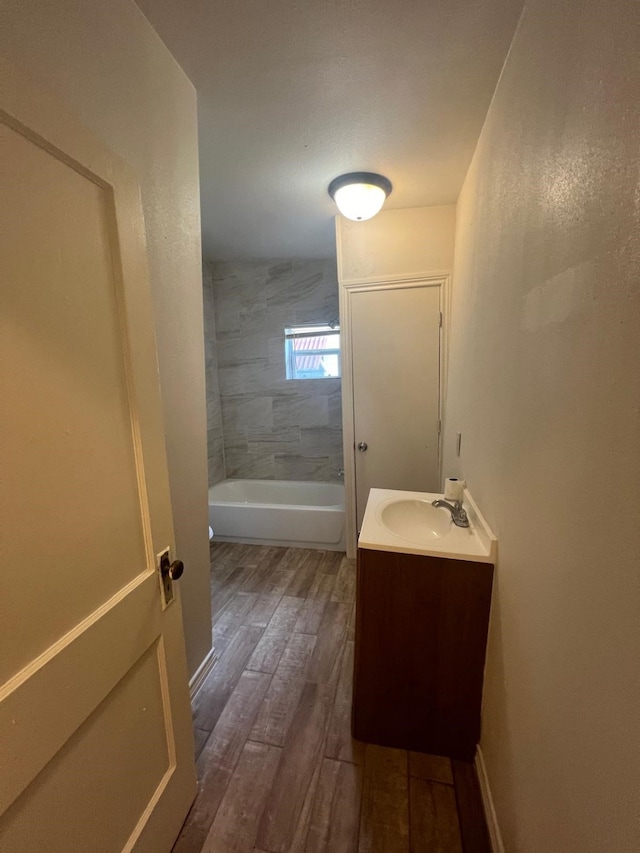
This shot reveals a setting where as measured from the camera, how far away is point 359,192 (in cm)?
194

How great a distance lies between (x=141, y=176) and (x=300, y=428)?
271 cm

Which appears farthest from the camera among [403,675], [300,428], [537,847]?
[300,428]

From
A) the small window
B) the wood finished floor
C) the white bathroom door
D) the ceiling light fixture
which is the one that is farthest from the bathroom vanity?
the small window

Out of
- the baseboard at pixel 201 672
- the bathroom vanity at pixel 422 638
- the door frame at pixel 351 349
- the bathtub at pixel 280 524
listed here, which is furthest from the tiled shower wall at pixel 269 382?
the bathroom vanity at pixel 422 638

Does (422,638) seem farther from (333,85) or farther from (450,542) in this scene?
(333,85)

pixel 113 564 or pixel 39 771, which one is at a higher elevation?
pixel 113 564

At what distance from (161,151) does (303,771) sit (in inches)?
89.9

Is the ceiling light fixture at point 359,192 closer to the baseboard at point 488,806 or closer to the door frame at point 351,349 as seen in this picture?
the door frame at point 351,349

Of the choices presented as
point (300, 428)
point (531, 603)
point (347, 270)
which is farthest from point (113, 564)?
point (300, 428)

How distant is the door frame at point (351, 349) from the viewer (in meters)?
2.40

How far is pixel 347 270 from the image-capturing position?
8.22 ft

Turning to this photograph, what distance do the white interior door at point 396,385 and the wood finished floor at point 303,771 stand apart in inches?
46.0

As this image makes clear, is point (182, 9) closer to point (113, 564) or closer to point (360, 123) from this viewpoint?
point (360, 123)

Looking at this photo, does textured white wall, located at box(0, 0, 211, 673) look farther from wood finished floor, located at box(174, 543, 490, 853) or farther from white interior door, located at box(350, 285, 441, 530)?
white interior door, located at box(350, 285, 441, 530)
